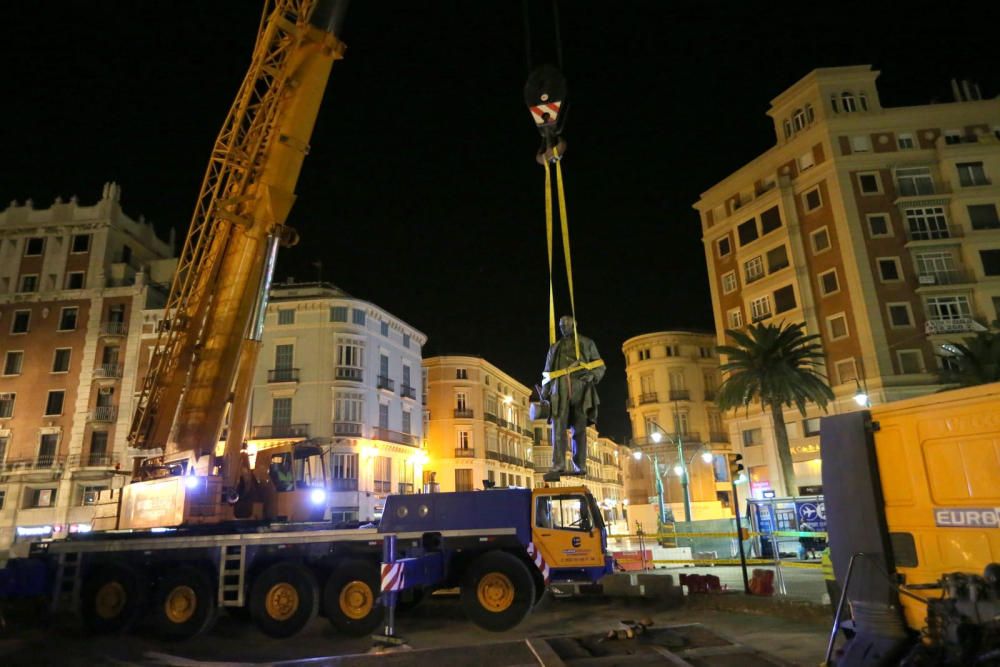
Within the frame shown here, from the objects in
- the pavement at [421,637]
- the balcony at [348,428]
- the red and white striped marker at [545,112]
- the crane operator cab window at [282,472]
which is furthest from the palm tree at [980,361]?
the balcony at [348,428]

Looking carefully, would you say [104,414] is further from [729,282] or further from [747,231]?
[747,231]

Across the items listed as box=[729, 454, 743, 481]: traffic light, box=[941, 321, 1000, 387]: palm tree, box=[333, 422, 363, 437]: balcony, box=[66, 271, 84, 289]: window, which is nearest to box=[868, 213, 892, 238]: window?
box=[941, 321, 1000, 387]: palm tree

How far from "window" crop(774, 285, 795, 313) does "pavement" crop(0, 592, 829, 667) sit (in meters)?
33.7

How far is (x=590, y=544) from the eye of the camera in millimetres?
12148

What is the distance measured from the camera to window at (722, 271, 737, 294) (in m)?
47.4

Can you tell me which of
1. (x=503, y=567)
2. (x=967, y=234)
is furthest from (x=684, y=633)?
Answer: (x=967, y=234)

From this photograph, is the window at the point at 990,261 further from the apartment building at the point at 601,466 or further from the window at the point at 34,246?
the window at the point at 34,246

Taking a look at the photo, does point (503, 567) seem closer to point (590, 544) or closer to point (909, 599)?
point (590, 544)

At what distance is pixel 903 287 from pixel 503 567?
37608 mm

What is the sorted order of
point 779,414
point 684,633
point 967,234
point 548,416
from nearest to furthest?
point 684,633, point 548,416, point 779,414, point 967,234

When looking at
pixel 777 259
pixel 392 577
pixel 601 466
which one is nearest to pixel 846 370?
pixel 777 259

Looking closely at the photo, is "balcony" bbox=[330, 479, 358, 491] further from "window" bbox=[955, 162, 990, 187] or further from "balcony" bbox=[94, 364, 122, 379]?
"window" bbox=[955, 162, 990, 187]

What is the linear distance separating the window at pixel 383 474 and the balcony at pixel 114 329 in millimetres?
21063

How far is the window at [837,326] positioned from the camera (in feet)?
128
